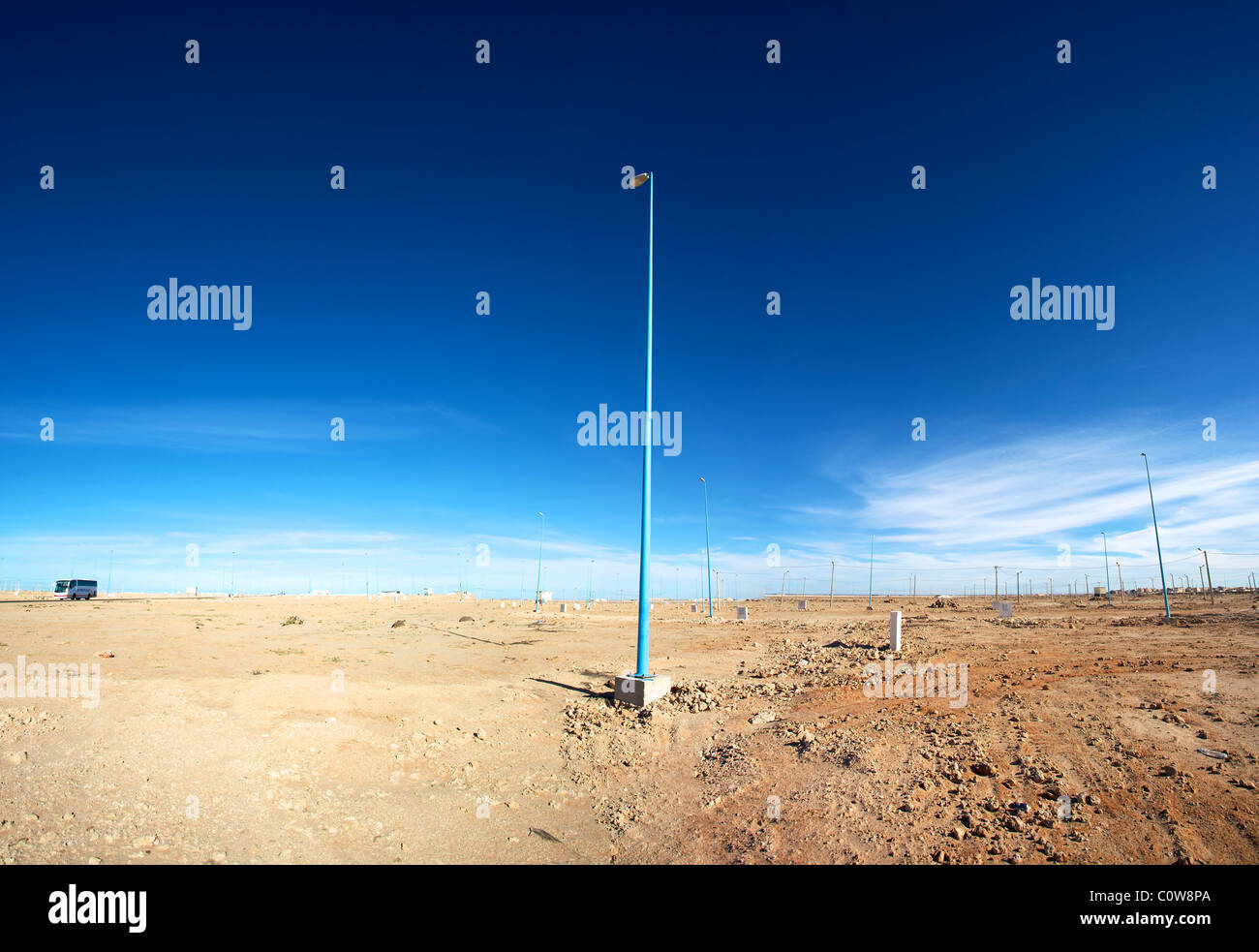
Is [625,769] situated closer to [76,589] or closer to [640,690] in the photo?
[640,690]

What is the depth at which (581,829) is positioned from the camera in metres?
7.94

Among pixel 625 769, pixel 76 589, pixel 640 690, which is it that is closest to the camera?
pixel 625 769

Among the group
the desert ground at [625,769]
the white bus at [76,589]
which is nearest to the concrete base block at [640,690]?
the desert ground at [625,769]

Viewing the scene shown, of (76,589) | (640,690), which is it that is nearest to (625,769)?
(640,690)

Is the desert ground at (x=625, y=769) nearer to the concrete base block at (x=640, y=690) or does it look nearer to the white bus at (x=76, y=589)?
the concrete base block at (x=640, y=690)

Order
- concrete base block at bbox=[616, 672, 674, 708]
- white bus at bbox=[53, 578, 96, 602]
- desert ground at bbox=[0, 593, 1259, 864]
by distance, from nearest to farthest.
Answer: desert ground at bbox=[0, 593, 1259, 864]
concrete base block at bbox=[616, 672, 674, 708]
white bus at bbox=[53, 578, 96, 602]

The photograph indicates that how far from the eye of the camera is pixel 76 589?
63.7 meters

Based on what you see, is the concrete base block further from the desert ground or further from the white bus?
the white bus

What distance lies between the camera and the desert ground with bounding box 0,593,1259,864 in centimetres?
673

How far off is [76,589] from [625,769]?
81002 millimetres

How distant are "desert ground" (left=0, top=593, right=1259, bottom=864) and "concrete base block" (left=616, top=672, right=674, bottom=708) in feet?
0.83

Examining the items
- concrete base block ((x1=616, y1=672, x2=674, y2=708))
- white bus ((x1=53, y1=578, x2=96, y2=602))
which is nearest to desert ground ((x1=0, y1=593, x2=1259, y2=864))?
concrete base block ((x1=616, y1=672, x2=674, y2=708))
